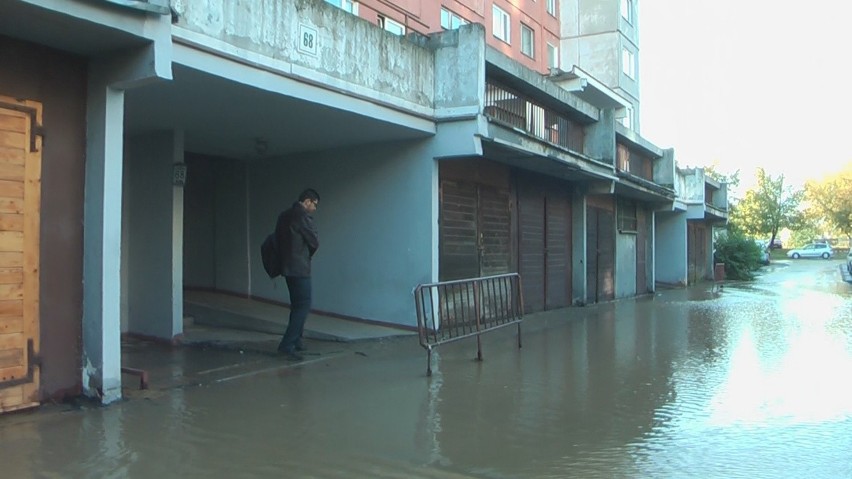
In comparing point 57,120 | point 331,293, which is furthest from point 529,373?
point 57,120

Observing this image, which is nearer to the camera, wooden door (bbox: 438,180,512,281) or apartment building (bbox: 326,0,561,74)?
wooden door (bbox: 438,180,512,281)

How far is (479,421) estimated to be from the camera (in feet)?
18.1

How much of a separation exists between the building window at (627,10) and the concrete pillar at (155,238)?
29.1m

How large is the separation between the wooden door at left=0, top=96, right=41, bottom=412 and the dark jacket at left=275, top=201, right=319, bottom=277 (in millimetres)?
2854

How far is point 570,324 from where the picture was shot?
12.3 meters

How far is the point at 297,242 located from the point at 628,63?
30268 millimetres

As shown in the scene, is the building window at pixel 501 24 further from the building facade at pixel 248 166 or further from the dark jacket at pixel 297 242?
the dark jacket at pixel 297 242

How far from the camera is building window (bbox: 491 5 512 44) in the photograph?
24.9 m

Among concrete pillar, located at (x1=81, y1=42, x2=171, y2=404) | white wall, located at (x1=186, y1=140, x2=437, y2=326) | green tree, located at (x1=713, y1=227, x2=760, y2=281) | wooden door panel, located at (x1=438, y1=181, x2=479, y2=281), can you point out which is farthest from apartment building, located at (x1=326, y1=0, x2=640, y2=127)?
concrete pillar, located at (x1=81, y1=42, x2=171, y2=404)

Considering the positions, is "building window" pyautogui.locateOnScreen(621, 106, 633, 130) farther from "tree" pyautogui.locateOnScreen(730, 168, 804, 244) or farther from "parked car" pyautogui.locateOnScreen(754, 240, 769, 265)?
"tree" pyautogui.locateOnScreen(730, 168, 804, 244)

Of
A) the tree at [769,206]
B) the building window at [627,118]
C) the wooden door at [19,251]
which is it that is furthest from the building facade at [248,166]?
the tree at [769,206]

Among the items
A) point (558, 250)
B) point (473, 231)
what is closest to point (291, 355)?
point (473, 231)

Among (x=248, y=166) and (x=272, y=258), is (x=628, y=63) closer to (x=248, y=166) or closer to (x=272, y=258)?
(x=248, y=166)

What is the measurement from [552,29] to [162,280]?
2455 cm
